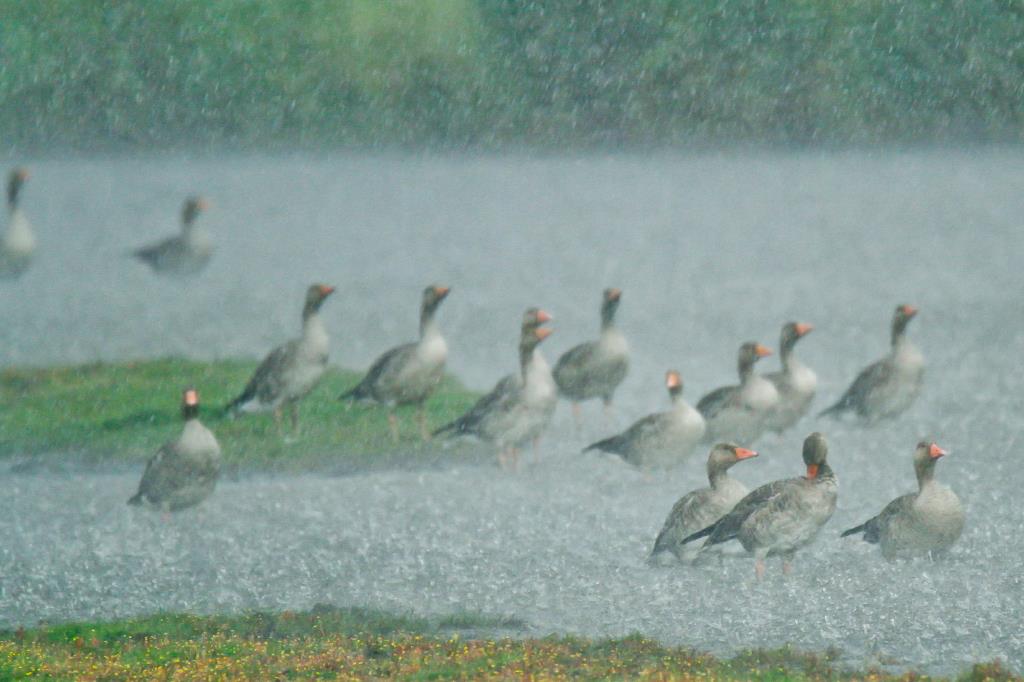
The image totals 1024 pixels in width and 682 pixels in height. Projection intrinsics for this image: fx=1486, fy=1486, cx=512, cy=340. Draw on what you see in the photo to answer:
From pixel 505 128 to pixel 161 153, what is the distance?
11148mm

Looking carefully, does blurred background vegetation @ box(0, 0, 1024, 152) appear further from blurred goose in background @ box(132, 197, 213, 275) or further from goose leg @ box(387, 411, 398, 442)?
goose leg @ box(387, 411, 398, 442)

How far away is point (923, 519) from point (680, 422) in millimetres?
4290

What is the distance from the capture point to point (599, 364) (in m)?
22.8

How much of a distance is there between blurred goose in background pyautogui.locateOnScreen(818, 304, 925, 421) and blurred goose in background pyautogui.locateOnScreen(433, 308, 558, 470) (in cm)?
475

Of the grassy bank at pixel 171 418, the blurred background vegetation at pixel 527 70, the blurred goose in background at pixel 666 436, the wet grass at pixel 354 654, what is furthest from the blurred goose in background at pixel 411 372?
the blurred background vegetation at pixel 527 70

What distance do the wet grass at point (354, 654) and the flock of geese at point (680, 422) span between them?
2.31 m

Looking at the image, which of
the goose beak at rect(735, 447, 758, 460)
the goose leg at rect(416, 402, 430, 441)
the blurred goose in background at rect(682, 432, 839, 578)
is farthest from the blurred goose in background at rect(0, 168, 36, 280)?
the blurred goose in background at rect(682, 432, 839, 578)

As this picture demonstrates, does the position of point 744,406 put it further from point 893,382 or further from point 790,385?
point 893,382

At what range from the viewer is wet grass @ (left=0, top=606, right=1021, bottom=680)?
12.7m

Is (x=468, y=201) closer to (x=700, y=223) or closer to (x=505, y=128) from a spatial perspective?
(x=505, y=128)

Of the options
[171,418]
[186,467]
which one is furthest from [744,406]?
[171,418]

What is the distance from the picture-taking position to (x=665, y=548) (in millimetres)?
16188

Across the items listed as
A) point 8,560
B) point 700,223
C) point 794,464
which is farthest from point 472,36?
point 8,560

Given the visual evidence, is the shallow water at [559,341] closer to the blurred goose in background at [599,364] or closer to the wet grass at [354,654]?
the wet grass at [354,654]
